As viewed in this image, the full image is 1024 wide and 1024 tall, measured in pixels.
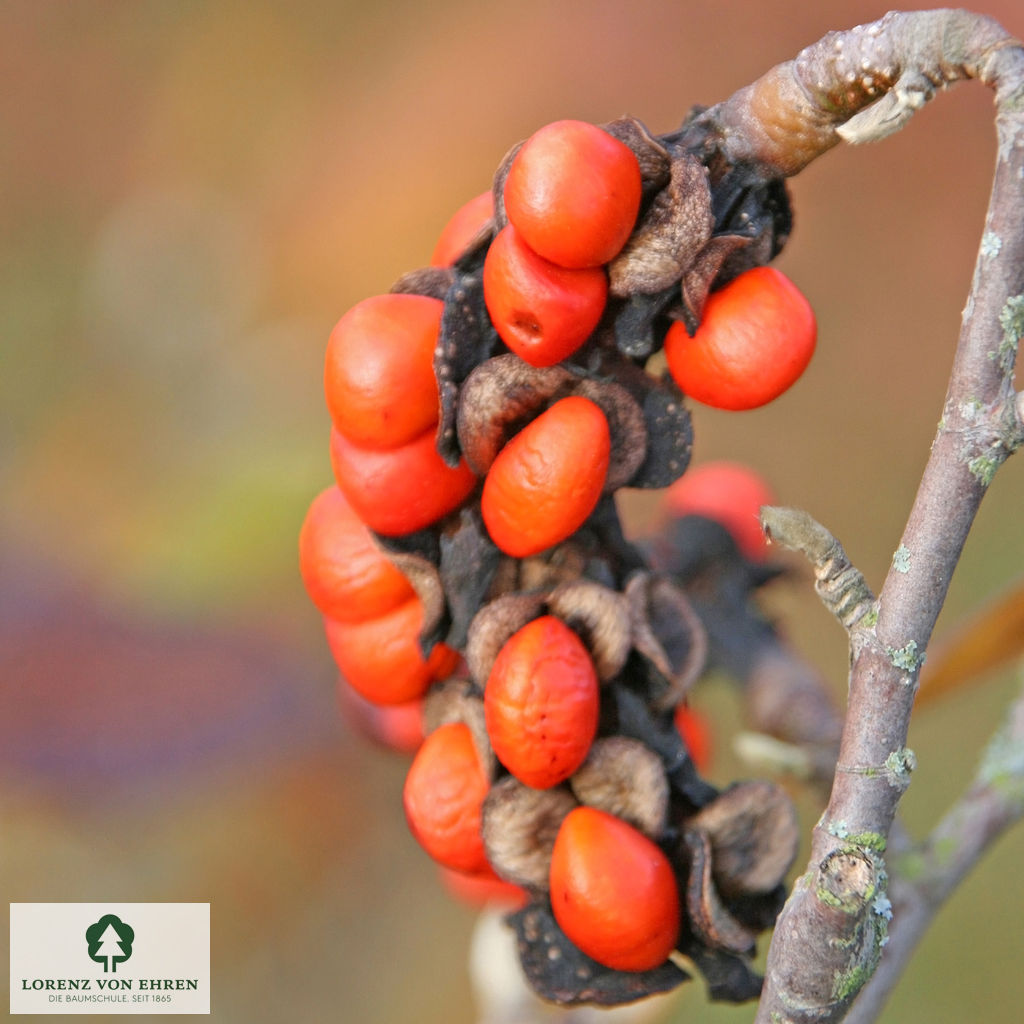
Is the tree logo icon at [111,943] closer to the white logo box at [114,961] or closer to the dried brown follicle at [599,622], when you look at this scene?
the white logo box at [114,961]

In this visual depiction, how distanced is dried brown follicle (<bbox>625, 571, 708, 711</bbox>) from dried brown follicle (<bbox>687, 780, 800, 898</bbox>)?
42 mm

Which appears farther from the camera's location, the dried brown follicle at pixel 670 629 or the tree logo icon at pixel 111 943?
the tree logo icon at pixel 111 943

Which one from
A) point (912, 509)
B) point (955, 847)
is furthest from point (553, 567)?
point (955, 847)

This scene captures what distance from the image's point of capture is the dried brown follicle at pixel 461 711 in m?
0.35

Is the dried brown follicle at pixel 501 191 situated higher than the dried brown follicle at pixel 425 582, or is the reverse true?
the dried brown follicle at pixel 501 191

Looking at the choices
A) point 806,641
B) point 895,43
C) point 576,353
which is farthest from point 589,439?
point 806,641

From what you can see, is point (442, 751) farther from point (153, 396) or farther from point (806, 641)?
point (806, 641)

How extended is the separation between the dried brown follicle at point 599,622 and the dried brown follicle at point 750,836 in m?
0.06

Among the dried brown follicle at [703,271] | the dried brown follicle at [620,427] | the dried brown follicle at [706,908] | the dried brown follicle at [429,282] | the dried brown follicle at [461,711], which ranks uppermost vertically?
the dried brown follicle at [429,282]

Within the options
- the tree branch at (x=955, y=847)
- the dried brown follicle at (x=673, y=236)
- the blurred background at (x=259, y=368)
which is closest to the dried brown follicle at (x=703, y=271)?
the dried brown follicle at (x=673, y=236)

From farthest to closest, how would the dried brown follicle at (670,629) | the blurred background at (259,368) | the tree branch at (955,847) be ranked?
the blurred background at (259,368) → the tree branch at (955,847) → the dried brown follicle at (670,629)

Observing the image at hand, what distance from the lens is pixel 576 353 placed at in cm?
34

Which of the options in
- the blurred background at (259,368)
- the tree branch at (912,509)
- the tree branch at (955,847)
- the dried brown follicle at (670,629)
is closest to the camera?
the tree branch at (912,509)

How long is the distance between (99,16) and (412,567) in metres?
0.77
